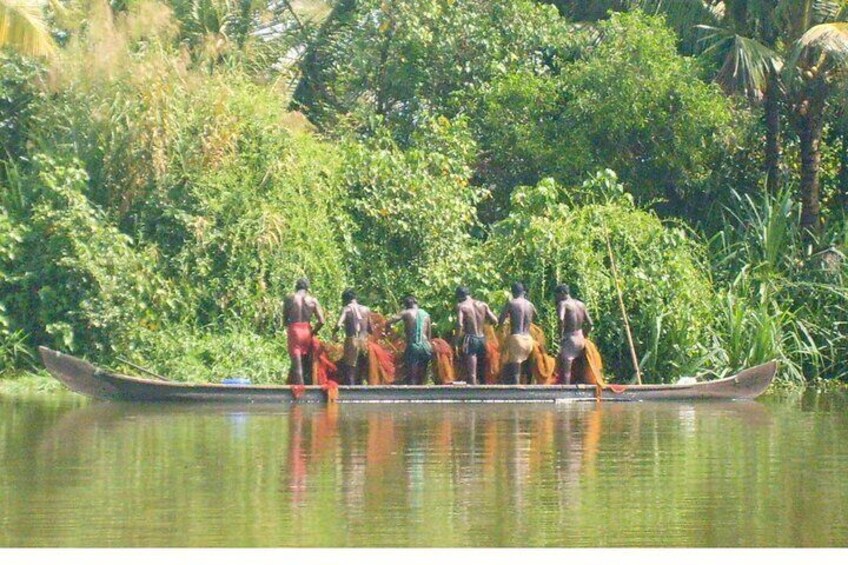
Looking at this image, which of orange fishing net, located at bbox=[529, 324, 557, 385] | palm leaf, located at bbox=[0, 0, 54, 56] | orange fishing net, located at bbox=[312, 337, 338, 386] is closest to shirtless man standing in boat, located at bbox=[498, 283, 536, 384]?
orange fishing net, located at bbox=[529, 324, 557, 385]

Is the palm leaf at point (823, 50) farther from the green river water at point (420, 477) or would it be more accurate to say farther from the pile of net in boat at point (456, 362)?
the green river water at point (420, 477)

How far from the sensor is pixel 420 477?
13164 millimetres

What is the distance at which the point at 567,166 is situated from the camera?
26359 millimetres

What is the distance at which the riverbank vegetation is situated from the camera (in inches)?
928

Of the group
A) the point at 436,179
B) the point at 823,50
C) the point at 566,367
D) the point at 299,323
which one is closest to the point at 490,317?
the point at 566,367

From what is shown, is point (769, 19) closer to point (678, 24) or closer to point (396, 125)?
point (678, 24)

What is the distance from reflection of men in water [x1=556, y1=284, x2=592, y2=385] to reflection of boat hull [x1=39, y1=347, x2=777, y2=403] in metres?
0.76

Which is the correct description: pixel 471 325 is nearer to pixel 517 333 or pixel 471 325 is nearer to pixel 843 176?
pixel 517 333

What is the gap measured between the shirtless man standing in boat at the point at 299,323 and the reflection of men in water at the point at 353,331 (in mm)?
340

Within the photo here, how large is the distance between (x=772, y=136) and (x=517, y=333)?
25.6 feet

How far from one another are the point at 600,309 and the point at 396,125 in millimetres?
6524

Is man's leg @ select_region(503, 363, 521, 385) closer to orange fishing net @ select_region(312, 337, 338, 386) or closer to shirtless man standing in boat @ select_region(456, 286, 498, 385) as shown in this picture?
shirtless man standing in boat @ select_region(456, 286, 498, 385)

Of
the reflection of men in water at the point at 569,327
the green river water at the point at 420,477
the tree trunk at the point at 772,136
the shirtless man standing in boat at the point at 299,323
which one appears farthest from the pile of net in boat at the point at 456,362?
the tree trunk at the point at 772,136
